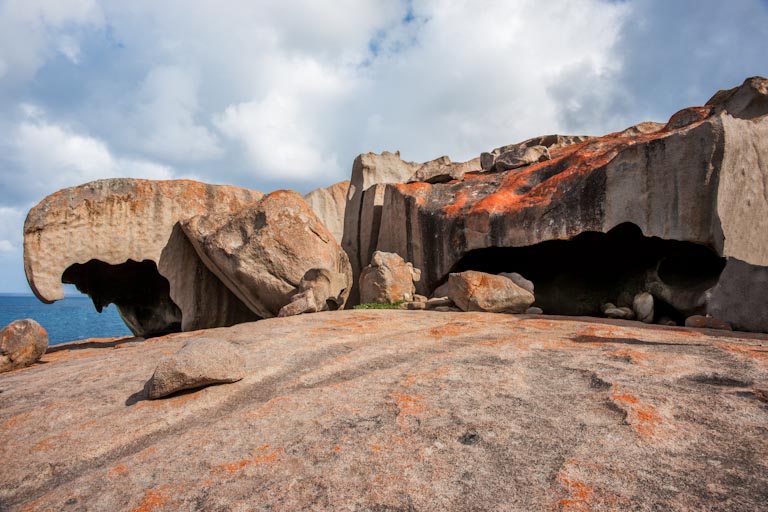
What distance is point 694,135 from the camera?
25.5 feet

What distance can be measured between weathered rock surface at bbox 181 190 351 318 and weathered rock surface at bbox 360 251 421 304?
730 millimetres

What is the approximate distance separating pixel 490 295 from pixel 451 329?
8.54 ft

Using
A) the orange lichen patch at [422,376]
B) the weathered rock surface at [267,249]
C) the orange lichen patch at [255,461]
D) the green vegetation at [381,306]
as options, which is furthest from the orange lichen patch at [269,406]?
the green vegetation at [381,306]

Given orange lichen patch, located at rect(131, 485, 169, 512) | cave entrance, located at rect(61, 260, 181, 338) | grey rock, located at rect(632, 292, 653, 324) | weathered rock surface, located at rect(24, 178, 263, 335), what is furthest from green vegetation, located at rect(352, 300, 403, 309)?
cave entrance, located at rect(61, 260, 181, 338)

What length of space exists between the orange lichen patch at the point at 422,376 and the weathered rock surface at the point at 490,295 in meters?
4.52

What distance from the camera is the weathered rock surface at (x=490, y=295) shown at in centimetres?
837

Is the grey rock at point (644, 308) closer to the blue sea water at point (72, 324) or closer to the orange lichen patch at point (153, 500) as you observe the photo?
the orange lichen patch at point (153, 500)

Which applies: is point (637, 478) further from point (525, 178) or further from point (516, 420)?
point (525, 178)

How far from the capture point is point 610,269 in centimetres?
1202

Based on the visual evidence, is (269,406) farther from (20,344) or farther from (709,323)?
(709,323)

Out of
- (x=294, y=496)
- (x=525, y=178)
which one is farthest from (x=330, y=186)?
(x=294, y=496)

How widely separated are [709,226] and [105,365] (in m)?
9.81

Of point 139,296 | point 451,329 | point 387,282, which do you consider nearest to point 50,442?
point 451,329

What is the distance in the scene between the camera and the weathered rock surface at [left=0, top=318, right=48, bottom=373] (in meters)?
6.38
